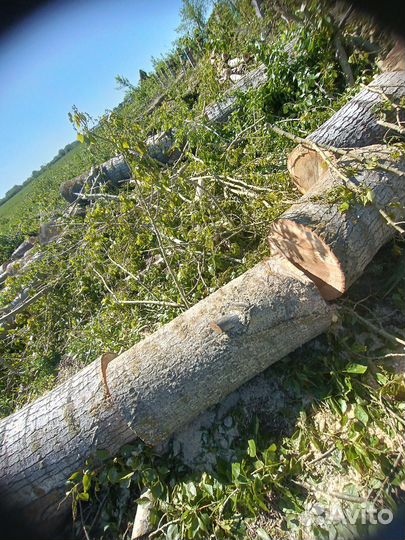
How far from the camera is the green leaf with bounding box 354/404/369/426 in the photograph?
1.86 metres

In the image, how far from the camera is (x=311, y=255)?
213 centimetres

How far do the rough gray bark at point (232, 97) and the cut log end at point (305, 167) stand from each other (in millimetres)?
2602

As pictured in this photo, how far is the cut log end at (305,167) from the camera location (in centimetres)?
280

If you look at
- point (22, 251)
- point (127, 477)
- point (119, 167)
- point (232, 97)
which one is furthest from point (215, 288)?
point (22, 251)

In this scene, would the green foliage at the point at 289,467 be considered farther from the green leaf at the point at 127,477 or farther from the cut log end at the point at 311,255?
the cut log end at the point at 311,255

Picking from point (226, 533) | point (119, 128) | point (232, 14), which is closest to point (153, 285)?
point (119, 128)

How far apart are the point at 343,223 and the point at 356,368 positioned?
91cm

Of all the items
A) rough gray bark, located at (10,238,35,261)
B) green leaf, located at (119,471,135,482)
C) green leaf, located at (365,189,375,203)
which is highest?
rough gray bark, located at (10,238,35,261)

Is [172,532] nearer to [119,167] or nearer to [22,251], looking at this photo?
[119,167]

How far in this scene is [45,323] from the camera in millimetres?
4215

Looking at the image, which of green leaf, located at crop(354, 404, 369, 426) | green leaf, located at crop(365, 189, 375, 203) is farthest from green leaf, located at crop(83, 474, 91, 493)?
green leaf, located at crop(365, 189, 375, 203)

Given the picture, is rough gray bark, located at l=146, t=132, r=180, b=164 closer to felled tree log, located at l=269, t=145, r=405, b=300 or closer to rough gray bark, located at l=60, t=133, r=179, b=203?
rough gray bark, located at l=60, t=133, r=179, b=203

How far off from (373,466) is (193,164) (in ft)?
11.8

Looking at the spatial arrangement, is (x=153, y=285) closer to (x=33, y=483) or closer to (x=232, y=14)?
(x=33, y=483)
